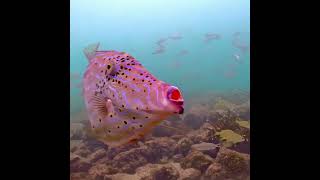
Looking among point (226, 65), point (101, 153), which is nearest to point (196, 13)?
point (226, 65)

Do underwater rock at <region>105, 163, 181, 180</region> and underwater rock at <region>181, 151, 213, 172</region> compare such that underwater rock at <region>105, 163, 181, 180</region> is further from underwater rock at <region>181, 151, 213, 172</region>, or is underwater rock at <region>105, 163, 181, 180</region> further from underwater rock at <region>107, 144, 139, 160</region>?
underwater rock at <region>107, 144, 139, 160</region>

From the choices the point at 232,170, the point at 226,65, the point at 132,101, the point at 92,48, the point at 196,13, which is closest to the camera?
the point at 132,101

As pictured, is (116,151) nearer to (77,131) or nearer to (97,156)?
(97,156)

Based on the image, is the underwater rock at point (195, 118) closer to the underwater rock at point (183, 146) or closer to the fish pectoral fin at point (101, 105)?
the underwater rock at point (183, 146)

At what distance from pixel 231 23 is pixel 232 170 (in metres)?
15.0

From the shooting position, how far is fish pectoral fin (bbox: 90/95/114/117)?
6.00 feet

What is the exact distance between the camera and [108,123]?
6.01 ft

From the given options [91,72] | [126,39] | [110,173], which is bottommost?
[110,173]

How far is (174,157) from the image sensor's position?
371 cm

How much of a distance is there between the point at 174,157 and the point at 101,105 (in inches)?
81.3

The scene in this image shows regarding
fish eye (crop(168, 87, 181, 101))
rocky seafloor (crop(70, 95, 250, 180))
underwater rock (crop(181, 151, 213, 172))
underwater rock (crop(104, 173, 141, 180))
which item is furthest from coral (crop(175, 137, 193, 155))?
fish eye (crop(168, 87, 181, 101))

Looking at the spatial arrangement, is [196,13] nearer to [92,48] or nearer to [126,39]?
[126,39]

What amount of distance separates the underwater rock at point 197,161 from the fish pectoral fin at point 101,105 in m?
1.86

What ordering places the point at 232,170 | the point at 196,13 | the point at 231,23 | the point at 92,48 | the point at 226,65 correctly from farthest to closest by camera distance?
the point at 196,13
the point at 231,23
the point at 226,65
the point at 232,170
the point at 92,48
